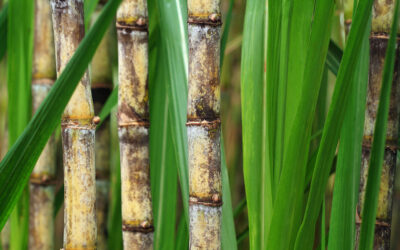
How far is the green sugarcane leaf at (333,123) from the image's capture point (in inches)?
16.4

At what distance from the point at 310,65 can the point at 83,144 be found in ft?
0.75

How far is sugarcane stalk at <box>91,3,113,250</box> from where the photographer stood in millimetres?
761

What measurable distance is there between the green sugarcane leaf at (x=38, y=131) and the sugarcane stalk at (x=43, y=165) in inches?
9.8

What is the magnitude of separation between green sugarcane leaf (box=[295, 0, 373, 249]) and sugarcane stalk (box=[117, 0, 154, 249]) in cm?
16

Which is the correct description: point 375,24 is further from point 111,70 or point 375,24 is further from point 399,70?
point 111,70

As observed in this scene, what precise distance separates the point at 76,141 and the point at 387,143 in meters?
0.33

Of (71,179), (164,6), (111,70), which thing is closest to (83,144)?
(71,179)

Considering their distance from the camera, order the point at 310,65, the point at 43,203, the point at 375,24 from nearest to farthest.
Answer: the point at 310,65, the point at 375,24, the point at 43,203

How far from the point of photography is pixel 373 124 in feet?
1.89

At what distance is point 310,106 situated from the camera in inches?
17.6

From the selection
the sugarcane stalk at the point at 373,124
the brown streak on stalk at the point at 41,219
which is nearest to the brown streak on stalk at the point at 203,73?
the sugarcane stalk at the point at 373,124

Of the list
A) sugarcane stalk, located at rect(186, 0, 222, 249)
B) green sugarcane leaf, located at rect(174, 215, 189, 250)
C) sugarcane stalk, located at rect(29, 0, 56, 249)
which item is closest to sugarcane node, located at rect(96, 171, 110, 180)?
sugarcane stalk, located at rect(29, 0, 56, 249)

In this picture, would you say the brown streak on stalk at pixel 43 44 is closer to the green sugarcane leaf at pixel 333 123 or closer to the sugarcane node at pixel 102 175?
the sugarcane node at pixel 102 175

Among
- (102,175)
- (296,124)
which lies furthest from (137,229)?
(102,175)
